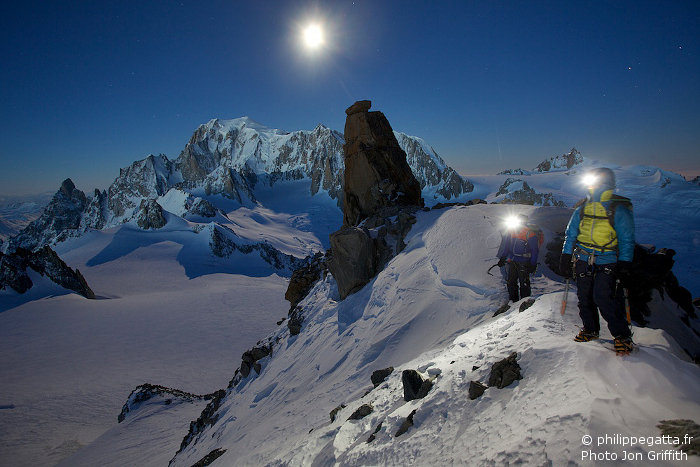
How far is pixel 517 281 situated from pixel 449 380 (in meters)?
4.80

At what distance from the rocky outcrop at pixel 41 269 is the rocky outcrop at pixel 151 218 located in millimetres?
39621

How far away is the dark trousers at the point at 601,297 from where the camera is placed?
12.6ft

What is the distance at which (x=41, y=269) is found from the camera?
37938mm

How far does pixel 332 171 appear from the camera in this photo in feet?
531

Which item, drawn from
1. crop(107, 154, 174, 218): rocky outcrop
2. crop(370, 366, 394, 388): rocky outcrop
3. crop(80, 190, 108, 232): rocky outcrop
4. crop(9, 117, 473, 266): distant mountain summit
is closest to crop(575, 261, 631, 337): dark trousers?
crop(370, 366, 394, 388): rocky outcrop

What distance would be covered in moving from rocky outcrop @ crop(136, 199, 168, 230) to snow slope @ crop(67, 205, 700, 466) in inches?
3172

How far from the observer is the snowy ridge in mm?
2799

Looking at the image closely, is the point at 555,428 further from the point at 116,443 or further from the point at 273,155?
the point at 273,155

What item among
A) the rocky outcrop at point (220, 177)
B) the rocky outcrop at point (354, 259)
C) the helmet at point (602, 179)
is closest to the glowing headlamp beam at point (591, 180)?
the helmet at point (602, 179)

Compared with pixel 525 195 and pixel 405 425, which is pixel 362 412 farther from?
pixel 525 195

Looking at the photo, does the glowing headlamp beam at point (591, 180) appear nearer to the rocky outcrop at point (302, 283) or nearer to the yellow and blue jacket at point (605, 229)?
the yellow and blue jacket at point (605, 229)

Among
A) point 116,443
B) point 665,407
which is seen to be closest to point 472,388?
point 665,407

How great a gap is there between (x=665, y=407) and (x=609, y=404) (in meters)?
0.51

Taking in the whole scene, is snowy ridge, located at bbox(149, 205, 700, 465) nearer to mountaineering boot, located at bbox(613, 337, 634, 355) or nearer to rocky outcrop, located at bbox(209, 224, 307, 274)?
mountaineering boot, located at bbox(613, 337, 634, 355)
